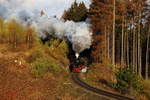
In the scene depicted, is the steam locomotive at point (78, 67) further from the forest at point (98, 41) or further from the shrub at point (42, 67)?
the shrub at point (42, 67)

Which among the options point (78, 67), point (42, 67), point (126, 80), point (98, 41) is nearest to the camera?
point (126, 80)

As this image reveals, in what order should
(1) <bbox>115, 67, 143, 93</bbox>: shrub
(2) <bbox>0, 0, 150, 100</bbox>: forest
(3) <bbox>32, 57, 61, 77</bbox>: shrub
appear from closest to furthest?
(1) <bbox>115, 67, 143, 93</bbox>: shrub
(3) <bbox>32, 57, 61, 77</bbox>: shrub
(2) <bbox>0, 0, 150, 100</bbox>: forest

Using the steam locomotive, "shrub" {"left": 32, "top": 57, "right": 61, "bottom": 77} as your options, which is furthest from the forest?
the steam locomotive

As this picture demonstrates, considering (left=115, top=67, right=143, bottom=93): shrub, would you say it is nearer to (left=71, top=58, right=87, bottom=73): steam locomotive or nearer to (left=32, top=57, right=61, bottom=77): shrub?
(left=32, top=57, right=61, bottom=77): shrub

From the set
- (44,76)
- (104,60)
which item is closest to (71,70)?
(104,60)

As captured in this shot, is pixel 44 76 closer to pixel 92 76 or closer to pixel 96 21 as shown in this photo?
pixel 92 76

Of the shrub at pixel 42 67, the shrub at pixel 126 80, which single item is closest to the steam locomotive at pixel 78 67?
the shrub at pixel 42 67

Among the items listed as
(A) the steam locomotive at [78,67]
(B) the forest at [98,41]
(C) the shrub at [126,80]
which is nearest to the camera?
(C) the shrub at [126,80]

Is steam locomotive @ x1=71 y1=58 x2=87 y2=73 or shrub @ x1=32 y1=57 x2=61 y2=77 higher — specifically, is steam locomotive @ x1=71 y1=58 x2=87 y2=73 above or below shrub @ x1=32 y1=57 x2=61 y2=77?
below

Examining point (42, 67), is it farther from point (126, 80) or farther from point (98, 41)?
point (98, 41)

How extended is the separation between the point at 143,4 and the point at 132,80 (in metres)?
15.3

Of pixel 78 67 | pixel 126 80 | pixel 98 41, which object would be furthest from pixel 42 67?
pixel 98 41

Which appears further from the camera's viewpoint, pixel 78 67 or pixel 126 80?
pixel 78 67

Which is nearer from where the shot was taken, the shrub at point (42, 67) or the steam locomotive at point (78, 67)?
the shrub at point (42, 67)
